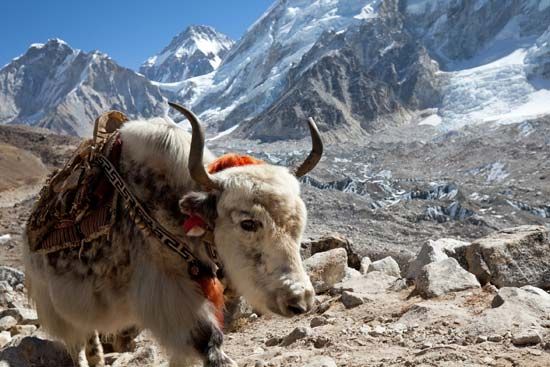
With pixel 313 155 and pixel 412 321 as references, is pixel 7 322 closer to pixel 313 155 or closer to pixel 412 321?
pixel 412 321

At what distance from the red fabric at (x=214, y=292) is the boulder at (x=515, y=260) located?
2.89 meters

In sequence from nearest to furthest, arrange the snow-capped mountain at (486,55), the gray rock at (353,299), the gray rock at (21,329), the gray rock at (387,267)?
the gray rock at (353,299) < the gray rock at (21,329) < the gray rock at (387,267) < the snow-capped mountain at (486,55)

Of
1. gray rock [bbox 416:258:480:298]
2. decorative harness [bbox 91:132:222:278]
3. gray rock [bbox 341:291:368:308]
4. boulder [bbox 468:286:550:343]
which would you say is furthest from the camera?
gray rock [bbox 341:291:368:308]

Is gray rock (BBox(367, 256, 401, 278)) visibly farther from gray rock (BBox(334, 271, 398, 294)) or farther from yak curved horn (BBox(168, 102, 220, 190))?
yak curved horn (BBox(168, 102, 220, 190))

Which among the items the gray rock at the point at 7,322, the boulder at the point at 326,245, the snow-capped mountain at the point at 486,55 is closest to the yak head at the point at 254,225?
the gray rock at the point at 7,322

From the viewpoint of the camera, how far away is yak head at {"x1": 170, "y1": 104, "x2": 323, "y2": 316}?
2549 millimetres

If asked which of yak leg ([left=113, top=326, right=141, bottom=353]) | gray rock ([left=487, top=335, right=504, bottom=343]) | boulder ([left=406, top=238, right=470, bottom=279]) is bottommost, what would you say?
boulder ([left=406, top=238, right=470, bottom=279])

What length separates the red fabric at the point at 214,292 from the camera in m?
2.85

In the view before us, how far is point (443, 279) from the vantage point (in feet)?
15.6

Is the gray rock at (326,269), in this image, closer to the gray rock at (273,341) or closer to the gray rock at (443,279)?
the gray rock at (443,279)

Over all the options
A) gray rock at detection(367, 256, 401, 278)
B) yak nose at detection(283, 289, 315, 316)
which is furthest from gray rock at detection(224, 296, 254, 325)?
yak nose at detection(283, 289, 315, 316)

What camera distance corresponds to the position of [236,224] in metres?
2.66

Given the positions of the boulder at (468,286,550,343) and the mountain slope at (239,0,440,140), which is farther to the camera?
the mountain slope at (239,0,440,140)

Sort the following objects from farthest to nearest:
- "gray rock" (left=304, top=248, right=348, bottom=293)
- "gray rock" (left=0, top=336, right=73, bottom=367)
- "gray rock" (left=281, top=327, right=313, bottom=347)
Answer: "gray rock" (left=304, top=248, right=348, bottom=293), "gray rock" (left=0, top=336, right=73, bottom=367), "gray rock" (left=281, top=327, right=313, bottom=347)
